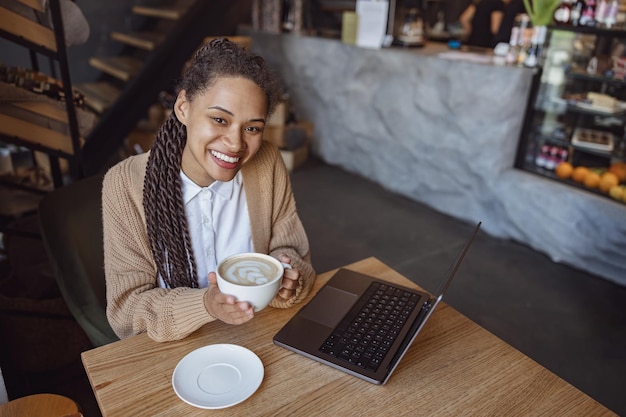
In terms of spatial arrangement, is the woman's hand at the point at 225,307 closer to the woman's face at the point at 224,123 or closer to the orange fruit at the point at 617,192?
the woman's face at the point at 224,123

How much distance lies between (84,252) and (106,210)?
0.22 metres

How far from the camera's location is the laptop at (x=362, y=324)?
3.09 feet

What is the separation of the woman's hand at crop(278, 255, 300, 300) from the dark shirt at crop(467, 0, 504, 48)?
4584 millimetres

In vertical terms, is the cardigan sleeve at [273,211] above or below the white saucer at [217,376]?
above

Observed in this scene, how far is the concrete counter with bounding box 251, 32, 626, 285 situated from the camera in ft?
9.21

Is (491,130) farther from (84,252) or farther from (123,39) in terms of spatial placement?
(123,39)

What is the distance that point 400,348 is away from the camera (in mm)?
977

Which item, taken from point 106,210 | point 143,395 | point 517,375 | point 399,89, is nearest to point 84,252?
point 106,210

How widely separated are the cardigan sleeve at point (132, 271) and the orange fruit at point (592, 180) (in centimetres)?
258

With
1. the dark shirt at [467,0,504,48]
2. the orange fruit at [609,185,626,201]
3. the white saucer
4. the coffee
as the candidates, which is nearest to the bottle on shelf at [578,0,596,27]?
the orange fruit at [609,185,626,201]

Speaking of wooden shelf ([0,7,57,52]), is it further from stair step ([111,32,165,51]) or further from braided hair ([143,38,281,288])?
stair step ([111,32,165,51])

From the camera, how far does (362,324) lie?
3.44ft

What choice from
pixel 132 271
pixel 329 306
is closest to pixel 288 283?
pixel 329 306

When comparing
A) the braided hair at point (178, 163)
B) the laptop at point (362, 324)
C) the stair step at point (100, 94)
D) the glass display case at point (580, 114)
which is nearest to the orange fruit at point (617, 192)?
the glass display case at point (580, 114)
